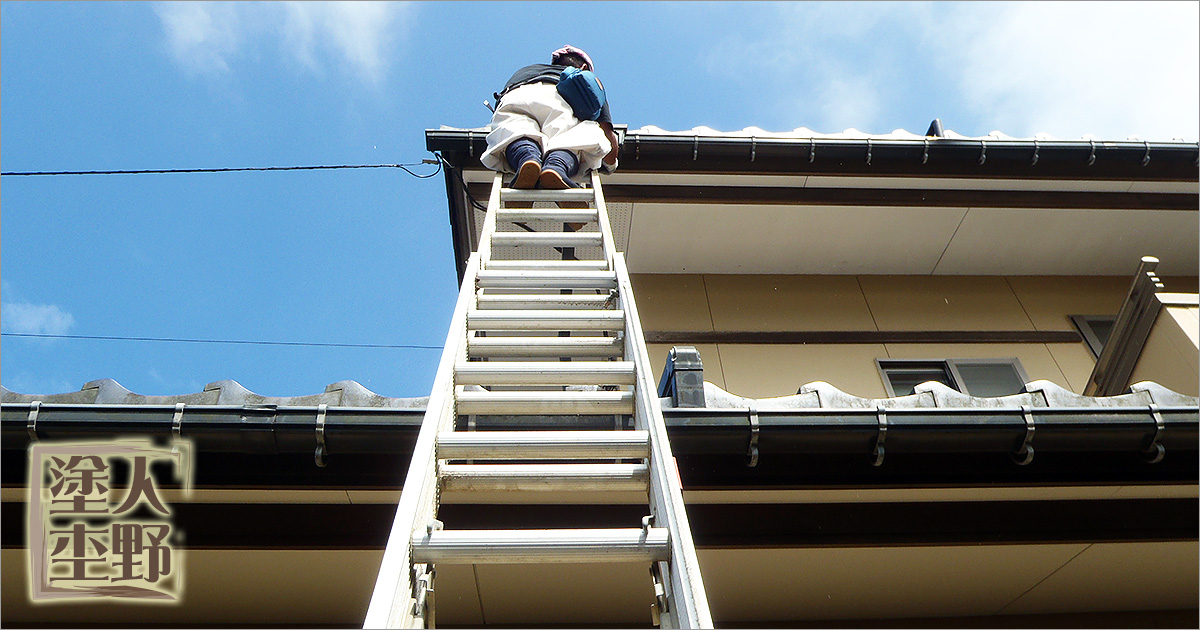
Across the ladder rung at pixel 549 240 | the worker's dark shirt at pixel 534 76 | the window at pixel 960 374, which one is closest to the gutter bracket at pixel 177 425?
the ladder rung at pixel 549 240

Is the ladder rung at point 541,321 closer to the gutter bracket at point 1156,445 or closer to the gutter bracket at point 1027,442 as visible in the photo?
the gutter bracket at point 1027,442

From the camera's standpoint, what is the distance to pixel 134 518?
310 centimetres

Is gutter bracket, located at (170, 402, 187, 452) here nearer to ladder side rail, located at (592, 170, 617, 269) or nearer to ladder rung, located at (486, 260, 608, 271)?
ladder rung, located at (486, 260, 608, 271)

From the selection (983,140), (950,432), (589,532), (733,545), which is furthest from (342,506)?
(983,140)

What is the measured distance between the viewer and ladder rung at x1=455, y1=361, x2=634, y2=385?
2.36m

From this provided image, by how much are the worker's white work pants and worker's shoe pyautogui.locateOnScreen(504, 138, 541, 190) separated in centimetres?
6

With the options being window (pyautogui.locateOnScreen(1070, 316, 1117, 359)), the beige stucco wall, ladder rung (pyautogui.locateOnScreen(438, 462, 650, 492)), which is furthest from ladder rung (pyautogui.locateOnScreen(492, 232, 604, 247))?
window (pyautogui.locateOnScreen(1070, 316, 1117, 359))

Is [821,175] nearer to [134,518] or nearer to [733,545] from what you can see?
[733,545]

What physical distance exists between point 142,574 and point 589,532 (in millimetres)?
2304

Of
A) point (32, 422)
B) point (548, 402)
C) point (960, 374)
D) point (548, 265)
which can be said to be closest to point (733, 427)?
point (548, 265)

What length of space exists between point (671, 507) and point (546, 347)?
3.56 ft

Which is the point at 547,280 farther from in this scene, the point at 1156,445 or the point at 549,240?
the point at 1156,445

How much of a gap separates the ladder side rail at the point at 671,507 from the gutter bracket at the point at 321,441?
4.10ft

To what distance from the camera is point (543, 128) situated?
4.57m
